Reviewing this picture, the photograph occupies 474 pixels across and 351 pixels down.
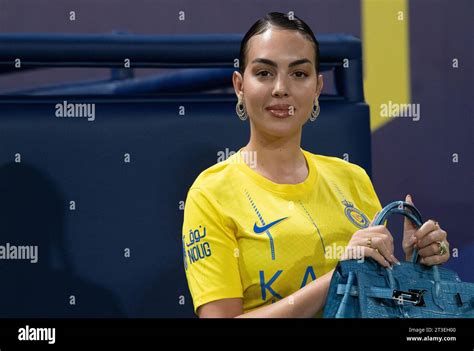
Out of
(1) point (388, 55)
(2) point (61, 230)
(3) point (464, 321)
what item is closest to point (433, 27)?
(1) point (388, 55)

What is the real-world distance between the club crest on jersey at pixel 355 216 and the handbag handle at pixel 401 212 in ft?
0.31

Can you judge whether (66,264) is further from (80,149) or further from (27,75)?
(27,75)

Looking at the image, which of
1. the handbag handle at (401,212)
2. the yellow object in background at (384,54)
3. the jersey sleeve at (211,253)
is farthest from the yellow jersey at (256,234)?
the yellow object in background at (384,54)

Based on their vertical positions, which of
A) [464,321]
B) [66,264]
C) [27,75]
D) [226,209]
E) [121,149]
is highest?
[27,75]

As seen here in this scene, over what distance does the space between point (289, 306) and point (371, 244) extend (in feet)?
0.77

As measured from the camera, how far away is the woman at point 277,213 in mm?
1879

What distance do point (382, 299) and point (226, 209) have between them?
414 millimetres

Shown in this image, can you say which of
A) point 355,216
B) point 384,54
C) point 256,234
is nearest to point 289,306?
point 256,234

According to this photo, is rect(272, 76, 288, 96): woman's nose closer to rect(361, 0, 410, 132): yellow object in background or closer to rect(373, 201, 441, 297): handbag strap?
rect(373, 201, 441, 297): handbag strap

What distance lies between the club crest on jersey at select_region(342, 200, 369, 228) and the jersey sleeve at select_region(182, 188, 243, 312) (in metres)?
0.31

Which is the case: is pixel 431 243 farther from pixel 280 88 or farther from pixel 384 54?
pixel 384 54

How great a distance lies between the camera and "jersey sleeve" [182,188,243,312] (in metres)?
1.88

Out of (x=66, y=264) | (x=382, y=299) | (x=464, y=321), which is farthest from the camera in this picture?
(x=66, y=264)

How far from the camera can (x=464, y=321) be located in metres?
2.13
